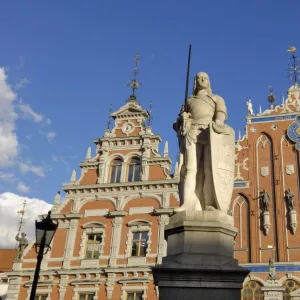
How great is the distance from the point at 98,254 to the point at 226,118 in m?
15.4

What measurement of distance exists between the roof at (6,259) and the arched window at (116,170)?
14.1 metres

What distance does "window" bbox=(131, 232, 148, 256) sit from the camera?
20.1 meters

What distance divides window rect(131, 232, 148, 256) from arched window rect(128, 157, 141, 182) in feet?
9.60

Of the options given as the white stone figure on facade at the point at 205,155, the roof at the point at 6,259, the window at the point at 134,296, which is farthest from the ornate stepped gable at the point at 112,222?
the white stone figure on facade at the point at 205,155

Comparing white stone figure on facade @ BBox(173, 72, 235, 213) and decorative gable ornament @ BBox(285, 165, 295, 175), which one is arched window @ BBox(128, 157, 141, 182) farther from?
white stone figure on facade @ BBox(173, 72, 235, 213)

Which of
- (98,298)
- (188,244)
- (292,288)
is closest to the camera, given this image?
(188,244)

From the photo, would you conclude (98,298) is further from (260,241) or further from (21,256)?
(260,241)

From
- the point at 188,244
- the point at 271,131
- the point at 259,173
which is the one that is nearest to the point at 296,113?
the point at 271,131

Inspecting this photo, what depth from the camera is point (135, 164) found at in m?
22.4

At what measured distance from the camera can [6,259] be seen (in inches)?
1308

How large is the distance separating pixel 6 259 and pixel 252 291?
2149 cm

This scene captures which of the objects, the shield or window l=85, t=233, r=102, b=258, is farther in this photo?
window l=85, t=233, r=102, b=258

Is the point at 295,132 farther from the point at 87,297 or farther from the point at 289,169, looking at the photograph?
the point at 87,297

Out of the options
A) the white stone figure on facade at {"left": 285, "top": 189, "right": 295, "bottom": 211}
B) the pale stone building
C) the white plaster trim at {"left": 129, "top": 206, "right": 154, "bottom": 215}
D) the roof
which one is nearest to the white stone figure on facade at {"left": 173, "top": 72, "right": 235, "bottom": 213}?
the pale stone building
